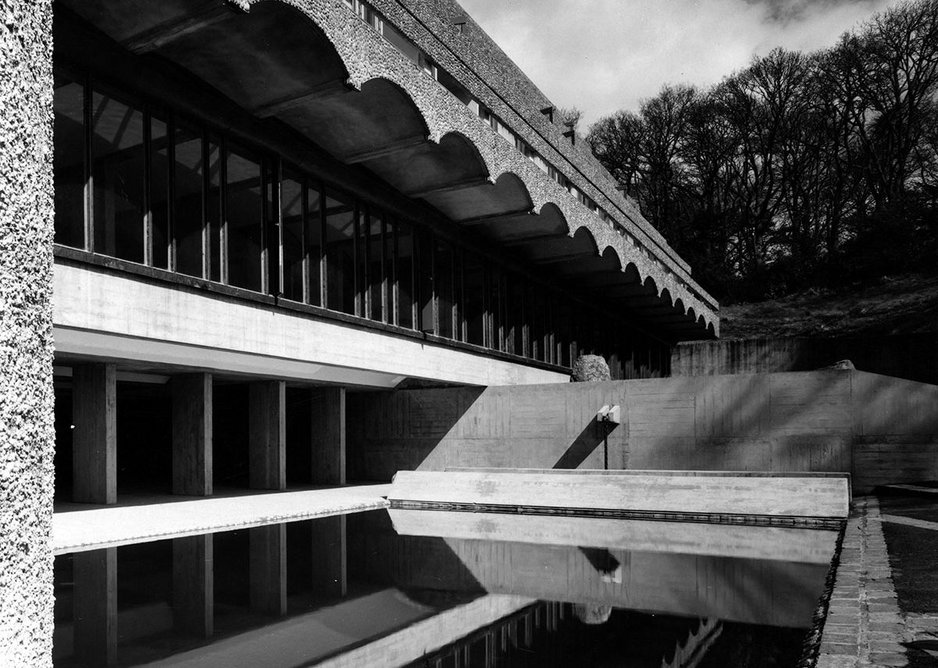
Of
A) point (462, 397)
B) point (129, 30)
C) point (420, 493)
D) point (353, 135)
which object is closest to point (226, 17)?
point (129, 30)

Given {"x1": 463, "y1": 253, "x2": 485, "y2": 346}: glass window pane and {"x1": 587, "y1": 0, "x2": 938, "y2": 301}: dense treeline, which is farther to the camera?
{"x1": 587, "y1": 0, "x2": 938, "y2": 301}: dense treeline

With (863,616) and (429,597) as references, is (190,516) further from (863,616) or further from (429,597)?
(863,616)

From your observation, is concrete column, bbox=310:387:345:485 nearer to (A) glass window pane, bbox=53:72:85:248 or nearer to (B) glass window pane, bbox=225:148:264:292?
(B) glass window pane, bbox=225:148:264:292

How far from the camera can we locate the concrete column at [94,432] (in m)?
15.2

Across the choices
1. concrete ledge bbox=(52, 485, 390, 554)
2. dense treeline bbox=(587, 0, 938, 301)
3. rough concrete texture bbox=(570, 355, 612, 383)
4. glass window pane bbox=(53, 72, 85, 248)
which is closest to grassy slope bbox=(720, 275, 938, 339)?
dense treeline bbox=(587, 0, 938, 301)

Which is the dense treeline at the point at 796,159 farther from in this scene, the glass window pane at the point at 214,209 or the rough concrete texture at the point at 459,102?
the glass window pane at the point at 214,209

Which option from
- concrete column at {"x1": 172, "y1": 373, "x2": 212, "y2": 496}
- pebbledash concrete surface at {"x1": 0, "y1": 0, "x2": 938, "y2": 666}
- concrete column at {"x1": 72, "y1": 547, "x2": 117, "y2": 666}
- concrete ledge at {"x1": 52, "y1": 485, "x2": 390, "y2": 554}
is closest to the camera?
concrete column at {"x1": 72, "y1": 547, "x2": 117, "y2": 666}

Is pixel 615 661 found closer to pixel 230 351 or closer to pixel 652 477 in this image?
pixel 652 477

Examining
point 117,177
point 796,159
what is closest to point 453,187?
point 117,177

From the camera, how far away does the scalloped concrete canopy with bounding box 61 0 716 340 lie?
38.7ft

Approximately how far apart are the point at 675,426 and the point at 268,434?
9.78 metres

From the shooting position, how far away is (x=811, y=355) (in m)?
32.4

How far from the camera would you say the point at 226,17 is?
1140 centimetres

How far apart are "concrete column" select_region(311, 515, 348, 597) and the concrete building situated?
392 cm
